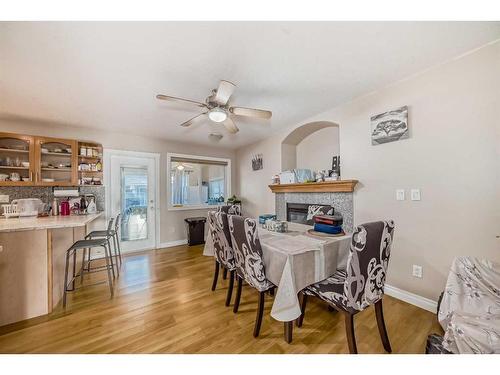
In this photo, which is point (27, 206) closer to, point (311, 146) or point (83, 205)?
point (83, 205)

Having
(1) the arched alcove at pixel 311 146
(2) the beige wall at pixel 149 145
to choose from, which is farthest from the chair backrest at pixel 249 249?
(2) the beige wall at pixel 149 145

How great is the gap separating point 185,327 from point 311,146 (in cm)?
323

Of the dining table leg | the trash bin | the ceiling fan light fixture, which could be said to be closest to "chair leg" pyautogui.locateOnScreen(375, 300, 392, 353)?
the dining table leg

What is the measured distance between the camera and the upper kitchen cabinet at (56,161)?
2.96 meters

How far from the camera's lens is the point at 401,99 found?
207 centimetres

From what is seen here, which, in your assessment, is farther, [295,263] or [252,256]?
[252,256]

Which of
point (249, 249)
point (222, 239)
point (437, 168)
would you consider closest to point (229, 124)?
point (222, 239)

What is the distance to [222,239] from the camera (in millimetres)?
2033

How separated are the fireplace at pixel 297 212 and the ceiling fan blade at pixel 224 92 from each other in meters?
2.10

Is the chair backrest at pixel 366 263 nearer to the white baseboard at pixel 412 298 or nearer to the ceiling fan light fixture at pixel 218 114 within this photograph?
the white baseboard at pixel 412 298

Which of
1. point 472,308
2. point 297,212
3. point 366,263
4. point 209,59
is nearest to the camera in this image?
point 366,263

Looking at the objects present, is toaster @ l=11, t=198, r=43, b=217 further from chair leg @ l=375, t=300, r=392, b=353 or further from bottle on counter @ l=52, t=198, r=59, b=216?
chair leg @ l=375, t=300, r=392, b=353

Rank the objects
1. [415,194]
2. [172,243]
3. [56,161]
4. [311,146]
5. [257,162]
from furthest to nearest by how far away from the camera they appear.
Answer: [257,162] < [172,243] < [311,146] < [56,161] < [415,194]

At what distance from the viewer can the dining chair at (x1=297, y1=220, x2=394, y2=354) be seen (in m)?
1.21
